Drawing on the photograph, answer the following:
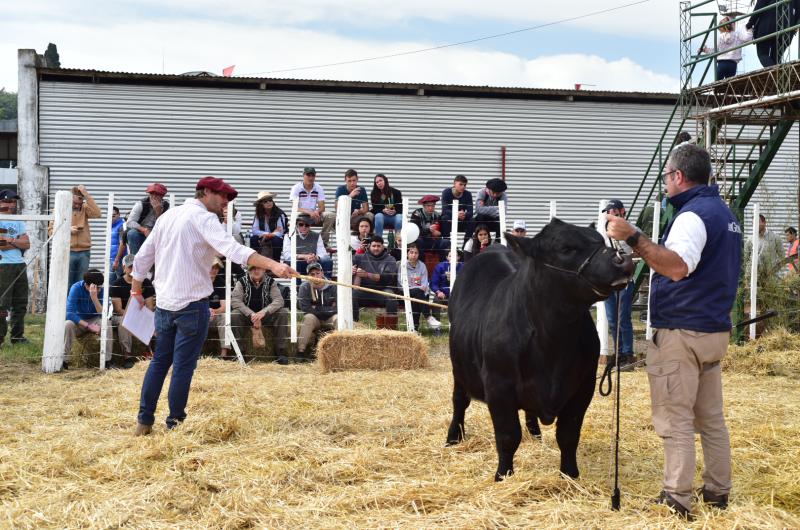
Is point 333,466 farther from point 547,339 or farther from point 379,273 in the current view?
point 379,273

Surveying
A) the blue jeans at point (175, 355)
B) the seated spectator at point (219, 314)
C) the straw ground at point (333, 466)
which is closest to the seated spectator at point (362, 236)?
the seated spectator at point (219, 314)

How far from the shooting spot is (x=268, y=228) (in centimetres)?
1238

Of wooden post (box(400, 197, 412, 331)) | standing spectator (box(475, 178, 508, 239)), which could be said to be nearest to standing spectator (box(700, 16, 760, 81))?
standing spectator (box(475, 178, 508, 239))

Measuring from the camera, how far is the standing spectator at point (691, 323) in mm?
4301

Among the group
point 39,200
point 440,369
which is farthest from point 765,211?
point 39,200

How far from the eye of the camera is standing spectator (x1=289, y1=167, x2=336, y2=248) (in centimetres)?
1321

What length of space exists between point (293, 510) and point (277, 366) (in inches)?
239

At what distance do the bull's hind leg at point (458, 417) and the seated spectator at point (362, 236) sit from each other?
593cm

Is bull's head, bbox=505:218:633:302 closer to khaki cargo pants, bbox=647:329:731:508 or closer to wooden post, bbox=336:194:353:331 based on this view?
khaki cargo pants, bbox=647:329:731:508

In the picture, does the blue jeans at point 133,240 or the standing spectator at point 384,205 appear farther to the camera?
the standing spectator at point 384,205

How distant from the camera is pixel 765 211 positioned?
45.3ft

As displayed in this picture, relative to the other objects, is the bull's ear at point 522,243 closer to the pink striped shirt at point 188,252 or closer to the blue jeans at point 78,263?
the pink striped shirt at point 188,252

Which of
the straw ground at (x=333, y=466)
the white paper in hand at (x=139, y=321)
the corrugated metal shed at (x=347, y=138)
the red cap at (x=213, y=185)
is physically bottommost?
the straw ground at (x=333, y=466)

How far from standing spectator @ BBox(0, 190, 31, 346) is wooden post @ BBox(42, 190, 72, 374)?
1033mm
